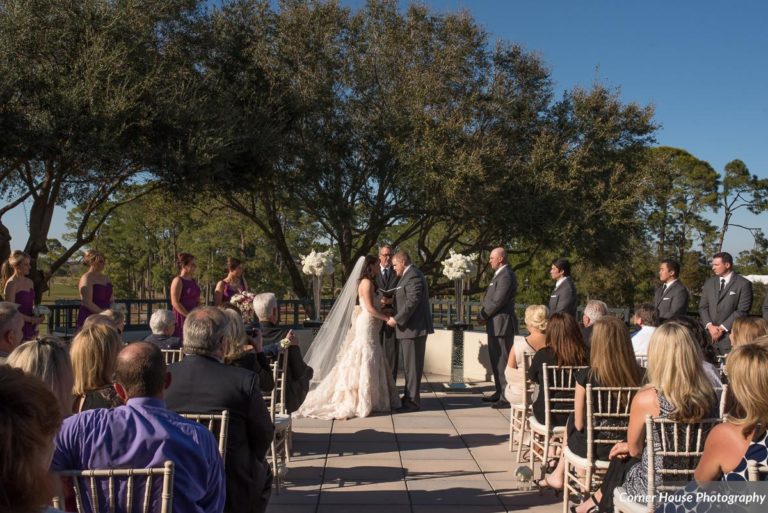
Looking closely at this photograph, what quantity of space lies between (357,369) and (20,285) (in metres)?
3.67

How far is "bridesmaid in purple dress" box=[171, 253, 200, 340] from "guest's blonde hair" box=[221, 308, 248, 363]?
392cm

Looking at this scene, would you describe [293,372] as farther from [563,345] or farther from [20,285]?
[20,285]

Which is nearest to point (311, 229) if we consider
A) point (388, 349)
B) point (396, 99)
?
point (396, 99)

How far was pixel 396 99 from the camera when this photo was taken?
16.5m

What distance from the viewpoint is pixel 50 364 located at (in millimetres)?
2777

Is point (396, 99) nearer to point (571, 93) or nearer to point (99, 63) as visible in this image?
point (571, 93)

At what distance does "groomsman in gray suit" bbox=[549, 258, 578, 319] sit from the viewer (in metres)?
8.61

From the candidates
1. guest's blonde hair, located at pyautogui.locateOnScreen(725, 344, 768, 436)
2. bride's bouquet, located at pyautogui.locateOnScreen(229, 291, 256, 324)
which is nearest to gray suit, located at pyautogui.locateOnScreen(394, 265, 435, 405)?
bride's bouquet, located at pyautogui.locateOnScreen(229, 291, 256, 324)

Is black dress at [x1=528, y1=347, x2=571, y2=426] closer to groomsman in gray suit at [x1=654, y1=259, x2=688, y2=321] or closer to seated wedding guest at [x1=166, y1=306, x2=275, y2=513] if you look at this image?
seated wedding guest at [x1=166, y1=306, x2=275, y2=513]

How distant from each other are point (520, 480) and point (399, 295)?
3994 millimetres

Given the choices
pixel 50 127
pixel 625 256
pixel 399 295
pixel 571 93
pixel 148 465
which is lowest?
pixel 148 465

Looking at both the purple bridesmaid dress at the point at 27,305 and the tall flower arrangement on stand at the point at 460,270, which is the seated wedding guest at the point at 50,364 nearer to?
the purple bridesmaid dress at the point at 27,305

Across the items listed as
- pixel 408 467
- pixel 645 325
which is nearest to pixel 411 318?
pixel 408 467

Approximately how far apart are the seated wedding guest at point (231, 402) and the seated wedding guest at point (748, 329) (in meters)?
3.29
